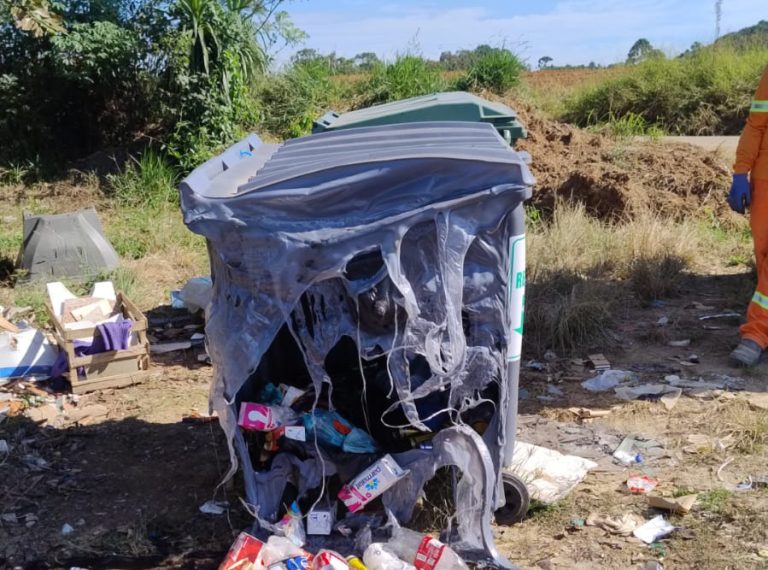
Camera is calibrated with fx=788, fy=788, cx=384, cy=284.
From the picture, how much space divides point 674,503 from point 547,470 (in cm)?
55

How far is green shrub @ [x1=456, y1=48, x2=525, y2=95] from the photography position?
12.5m

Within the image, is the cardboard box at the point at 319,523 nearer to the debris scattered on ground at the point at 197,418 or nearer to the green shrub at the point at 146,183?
the debris scattered on ground at the point at 197,418

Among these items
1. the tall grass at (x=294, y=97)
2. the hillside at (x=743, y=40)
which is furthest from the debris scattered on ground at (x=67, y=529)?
the hillside at (x=743, y=40)

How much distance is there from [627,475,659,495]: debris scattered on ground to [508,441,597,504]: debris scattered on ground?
209 mm

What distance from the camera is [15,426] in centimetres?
417

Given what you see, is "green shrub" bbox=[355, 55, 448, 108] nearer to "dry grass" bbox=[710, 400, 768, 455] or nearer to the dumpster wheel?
"dry grass" bbox=[710, 400, 768, 455]

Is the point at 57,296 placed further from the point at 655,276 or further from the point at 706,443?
the point at 655,276

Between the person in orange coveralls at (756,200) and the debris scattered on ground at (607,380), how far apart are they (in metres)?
0.70

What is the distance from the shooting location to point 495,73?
12.6 m

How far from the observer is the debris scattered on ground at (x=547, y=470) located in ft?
11.1

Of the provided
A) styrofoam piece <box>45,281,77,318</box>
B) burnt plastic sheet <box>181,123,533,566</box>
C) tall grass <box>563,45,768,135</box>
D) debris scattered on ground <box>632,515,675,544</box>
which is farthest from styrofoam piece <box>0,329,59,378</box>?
tall grass <box>563,45,768,135</box>

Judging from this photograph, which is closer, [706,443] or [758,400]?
[706,443]

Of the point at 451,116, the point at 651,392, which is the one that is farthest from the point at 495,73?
the point at 651,392

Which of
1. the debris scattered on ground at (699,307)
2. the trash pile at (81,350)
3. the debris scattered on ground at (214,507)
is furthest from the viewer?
the debris scattered on ground at (699,307)
